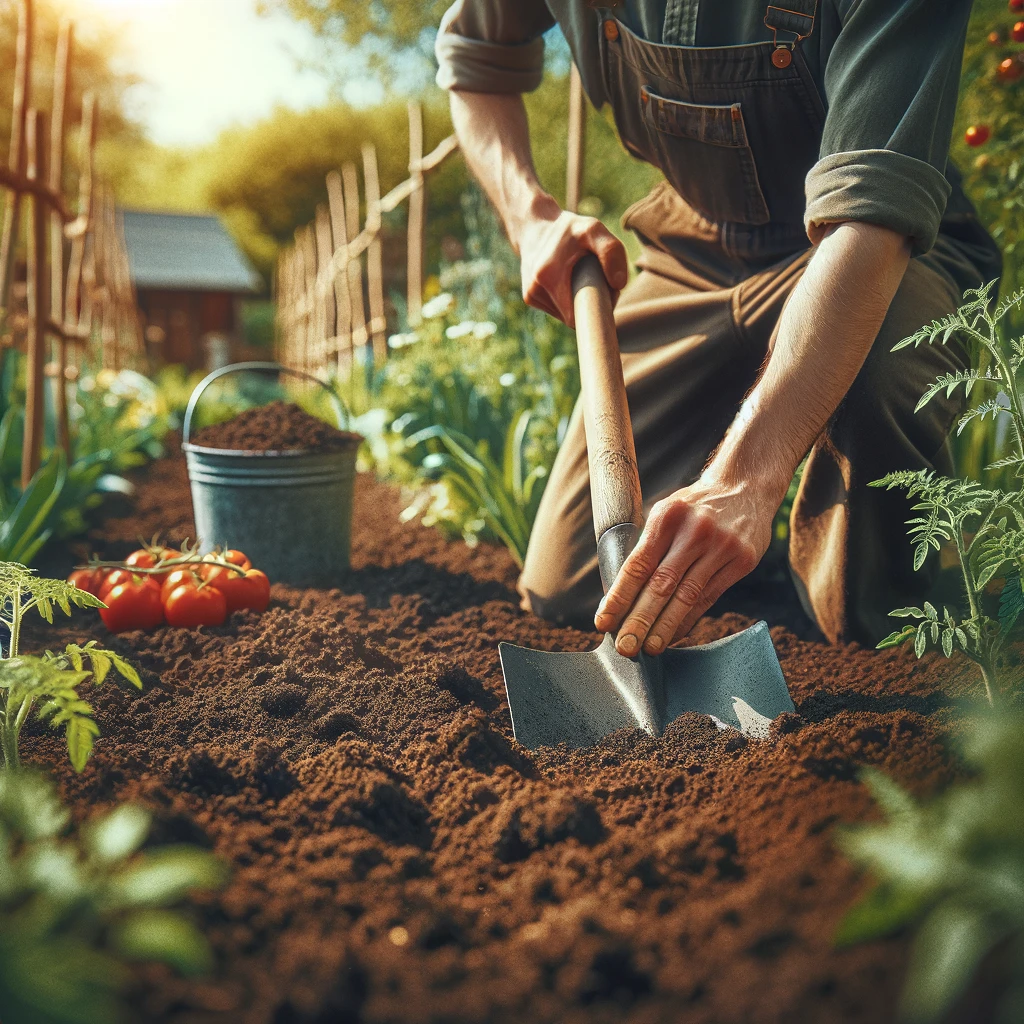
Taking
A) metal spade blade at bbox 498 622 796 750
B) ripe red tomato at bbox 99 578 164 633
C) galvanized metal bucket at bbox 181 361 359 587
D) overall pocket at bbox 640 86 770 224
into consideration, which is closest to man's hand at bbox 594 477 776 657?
metal spade blade at bbox 498 622 796 750

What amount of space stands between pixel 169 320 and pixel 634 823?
2146 cm

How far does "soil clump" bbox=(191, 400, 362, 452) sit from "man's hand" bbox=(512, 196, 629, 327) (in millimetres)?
842

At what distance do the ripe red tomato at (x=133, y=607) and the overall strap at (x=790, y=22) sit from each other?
1831mm

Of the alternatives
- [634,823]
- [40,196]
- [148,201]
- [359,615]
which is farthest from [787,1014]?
[148,201]

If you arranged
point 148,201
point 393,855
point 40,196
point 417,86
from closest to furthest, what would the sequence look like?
point 393,855, point 40,196, point 417,86, point 148,201

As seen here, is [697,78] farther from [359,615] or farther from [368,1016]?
[368,1016]

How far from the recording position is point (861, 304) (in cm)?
146

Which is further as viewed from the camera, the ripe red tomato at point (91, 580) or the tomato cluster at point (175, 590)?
the ripe red tomato at point (91, 580)

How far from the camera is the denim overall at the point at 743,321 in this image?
→ 6.15ft

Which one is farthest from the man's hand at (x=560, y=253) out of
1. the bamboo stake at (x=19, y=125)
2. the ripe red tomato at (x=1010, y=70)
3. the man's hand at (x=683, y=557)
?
the bamboo stake at (x=19, y=125)

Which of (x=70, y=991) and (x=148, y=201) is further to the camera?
(x=148, y=201)

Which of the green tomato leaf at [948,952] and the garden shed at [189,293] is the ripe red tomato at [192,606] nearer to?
the green tomato leaf at [948,952]

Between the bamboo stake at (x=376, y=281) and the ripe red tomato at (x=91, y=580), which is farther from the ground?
the bamboo stake at (x=376, y=281)

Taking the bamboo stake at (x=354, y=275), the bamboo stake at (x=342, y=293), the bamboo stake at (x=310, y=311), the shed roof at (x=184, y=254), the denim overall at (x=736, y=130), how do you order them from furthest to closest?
the shed roof at (x=184, y=254), the bamboo stake at (x=310, y=311), the bamboo stake at (x=342, y=293), the bamboo stake at (x=354, y=275), the denim overall at (x=736, y=130)
